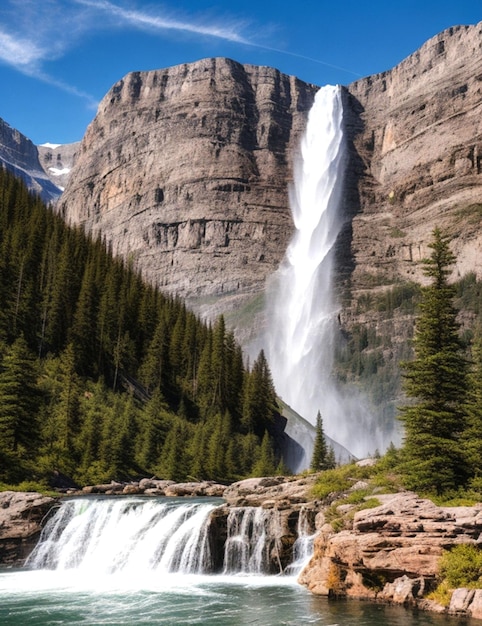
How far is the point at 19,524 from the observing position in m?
38.8

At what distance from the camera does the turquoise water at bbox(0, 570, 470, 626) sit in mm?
24125

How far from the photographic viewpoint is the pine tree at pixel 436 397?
107 ft

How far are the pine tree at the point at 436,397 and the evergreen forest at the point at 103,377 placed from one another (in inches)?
1177

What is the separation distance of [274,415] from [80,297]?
4157 cm

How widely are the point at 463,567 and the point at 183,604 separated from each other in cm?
1213

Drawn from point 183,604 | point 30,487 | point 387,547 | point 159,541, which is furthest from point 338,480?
point 30,487

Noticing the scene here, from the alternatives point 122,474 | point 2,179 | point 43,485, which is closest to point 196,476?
point 122,474

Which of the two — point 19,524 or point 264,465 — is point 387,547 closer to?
point 19,524

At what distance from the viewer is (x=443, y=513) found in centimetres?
2719

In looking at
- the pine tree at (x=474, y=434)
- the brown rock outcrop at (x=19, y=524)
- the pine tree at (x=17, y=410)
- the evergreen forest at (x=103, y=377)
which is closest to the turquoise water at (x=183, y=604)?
the brown rock outcrop at (x=19, y=524)

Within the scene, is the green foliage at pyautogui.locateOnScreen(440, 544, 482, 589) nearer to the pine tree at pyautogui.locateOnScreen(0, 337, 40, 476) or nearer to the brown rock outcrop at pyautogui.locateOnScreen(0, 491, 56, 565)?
the brown rock outcrop at pyautogui.locateOnScreen(0, 491, 56, 565)

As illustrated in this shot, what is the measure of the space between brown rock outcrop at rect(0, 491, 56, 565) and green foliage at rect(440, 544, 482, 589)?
25.7 meters

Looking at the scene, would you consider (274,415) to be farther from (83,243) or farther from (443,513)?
(443,513)

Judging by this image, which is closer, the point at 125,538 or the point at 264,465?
the point at 125,538
